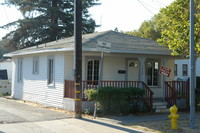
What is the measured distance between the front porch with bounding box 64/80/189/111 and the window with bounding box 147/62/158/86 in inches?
56.6

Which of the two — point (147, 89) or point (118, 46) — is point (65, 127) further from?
point (118, 46)

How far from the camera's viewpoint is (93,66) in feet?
51.8

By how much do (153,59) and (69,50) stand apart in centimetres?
583

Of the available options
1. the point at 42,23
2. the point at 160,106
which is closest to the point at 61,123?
the point at 160,106

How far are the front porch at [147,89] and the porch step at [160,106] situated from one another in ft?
1.14

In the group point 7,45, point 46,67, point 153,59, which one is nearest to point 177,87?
point 153,59

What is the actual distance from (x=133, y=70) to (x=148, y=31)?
25394 mm

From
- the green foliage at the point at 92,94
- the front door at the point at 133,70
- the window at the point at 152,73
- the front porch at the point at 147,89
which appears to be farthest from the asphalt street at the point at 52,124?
the window at the point at 152,73

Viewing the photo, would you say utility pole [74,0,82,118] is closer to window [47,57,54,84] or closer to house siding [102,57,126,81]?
house siding [102,57,126,81]

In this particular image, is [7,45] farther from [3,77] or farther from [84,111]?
[84,111]

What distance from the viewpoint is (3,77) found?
92.8ft

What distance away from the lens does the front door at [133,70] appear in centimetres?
1664

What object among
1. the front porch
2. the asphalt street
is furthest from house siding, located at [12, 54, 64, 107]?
the asphalt street

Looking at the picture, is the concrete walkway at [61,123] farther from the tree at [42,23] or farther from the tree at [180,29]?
the tree at [42,23]
